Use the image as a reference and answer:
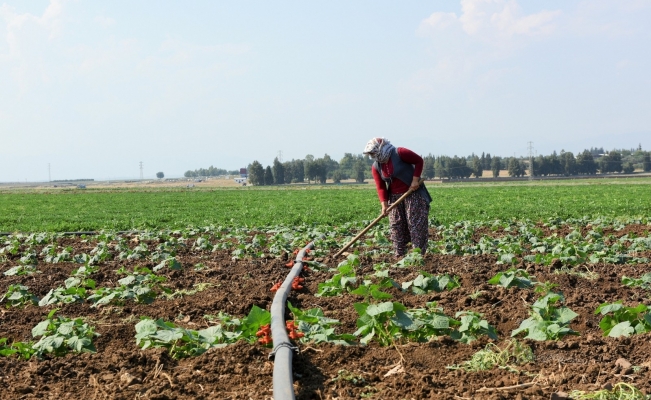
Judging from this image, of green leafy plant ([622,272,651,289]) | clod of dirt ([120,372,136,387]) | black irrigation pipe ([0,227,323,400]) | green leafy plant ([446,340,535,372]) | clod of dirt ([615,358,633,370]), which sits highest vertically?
black irrigation pipe ([0,227,323,400])

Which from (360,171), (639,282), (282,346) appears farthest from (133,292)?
(360,171)

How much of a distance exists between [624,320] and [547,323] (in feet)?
1.99

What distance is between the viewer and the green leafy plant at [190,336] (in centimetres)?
418

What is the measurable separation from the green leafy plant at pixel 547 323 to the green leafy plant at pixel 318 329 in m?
1.09

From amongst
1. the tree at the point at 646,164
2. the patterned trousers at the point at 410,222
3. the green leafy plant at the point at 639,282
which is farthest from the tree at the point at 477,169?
the green leafy plant at the point at 639,282

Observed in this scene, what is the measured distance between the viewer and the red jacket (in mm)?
8531

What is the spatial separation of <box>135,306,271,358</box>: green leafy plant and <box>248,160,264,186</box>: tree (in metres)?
122

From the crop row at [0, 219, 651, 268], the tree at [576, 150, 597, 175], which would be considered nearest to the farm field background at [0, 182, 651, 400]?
the crop row at [0, 219, 651, 268]

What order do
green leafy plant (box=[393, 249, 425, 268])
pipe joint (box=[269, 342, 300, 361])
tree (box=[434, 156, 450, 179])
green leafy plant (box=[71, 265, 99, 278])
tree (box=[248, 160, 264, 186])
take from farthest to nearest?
tree (box=[434, 156, 450, 179]), tree (box=[248, 160, 264, 186]), green leafy plant (box=[71, 265, 99, 278]), green leafy plant (box=[393, 249, 425, 268]), pipe joint (box=[269, 342, 300, 361])

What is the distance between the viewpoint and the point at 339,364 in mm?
3783

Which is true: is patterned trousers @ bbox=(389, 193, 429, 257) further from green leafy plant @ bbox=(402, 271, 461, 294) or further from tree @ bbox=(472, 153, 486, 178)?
tree @ bbox=(472, 153, 486, 178)

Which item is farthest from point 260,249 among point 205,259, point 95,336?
point 95,336

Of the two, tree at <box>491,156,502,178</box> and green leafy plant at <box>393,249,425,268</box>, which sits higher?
tree at <box>491,156,502,178</box>

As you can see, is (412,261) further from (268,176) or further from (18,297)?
(268,176)
